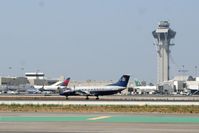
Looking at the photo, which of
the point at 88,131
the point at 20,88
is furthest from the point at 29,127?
the point at 20,88

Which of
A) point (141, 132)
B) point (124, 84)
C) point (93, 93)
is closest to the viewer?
point (141, 132)

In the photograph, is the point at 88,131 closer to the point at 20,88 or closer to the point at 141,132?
the point at 141,132

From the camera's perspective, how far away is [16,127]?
111ft

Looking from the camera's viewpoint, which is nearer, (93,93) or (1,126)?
(1,126)

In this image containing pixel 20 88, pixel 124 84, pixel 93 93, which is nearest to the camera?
pixel 93 93

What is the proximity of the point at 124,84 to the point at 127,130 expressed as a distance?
290 feet

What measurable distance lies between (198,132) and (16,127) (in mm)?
11420

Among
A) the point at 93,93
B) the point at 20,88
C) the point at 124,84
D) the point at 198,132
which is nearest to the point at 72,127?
the point at 198,132

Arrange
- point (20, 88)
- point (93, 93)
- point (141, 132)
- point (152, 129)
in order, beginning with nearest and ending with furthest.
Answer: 1. point (141, 132)
2. point (152, 129)
3. point (93, 93)
4. point (20, 88)

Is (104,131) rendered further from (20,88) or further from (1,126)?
(20,88)

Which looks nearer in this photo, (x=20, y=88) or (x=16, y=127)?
(x=16, y=127)

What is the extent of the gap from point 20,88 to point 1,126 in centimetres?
14926

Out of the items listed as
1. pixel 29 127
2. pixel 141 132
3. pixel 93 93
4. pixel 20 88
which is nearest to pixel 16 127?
pixel 29 127

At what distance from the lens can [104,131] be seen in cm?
3136
